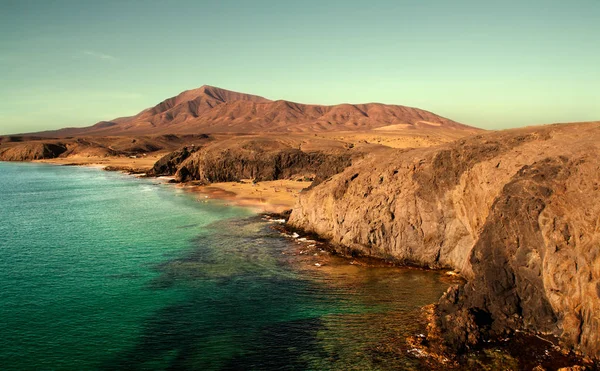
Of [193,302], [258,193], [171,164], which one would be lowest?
[193,302]

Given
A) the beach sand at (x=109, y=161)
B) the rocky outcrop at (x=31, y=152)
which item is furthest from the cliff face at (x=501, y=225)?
the rocky outcrop at (x=31, y=152)

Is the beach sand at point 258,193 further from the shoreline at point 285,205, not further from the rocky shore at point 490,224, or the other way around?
the rocky shore at point 490,224

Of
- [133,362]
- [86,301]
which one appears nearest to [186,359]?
[133,362]

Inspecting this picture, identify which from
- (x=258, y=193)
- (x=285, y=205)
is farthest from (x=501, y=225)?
(x=258, y=193)

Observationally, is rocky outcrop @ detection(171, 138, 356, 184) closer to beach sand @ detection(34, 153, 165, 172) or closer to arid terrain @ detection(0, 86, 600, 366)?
arid terrain @ detection(0, 86, 600, 366)

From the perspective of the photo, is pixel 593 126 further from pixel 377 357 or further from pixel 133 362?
→ pixel 133 362

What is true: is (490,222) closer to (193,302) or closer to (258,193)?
(193,302)
